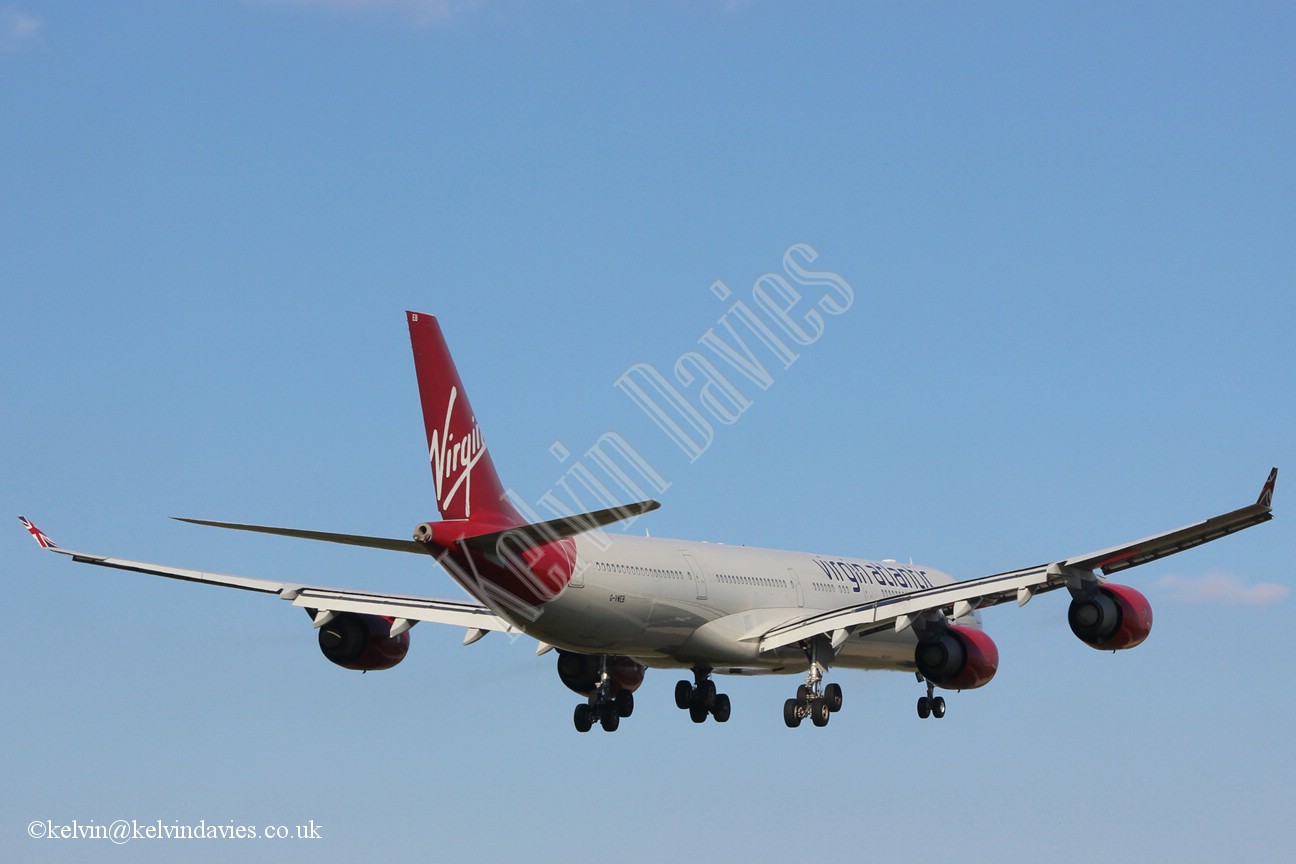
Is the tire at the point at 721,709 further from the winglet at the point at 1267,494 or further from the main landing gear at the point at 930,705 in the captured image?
the winglet at the point at 1267,494

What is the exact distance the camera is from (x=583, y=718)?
42500 mm

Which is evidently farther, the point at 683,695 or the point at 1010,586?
the point at 683,695

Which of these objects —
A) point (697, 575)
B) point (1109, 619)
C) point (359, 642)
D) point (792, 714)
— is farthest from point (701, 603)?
point (1109, 619)

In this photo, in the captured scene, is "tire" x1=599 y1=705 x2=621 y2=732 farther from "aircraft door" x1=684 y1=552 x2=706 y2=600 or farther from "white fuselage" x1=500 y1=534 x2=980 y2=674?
"aircraft door" x1=684 y1=552 x2=706 y2=600

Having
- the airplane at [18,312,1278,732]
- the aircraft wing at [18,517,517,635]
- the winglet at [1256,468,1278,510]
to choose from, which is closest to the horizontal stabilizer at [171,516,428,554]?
the airplane at [18,312,1278,732]

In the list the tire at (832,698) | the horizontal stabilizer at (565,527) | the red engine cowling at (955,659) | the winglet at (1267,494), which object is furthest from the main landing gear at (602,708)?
the winglet at (1267,494)

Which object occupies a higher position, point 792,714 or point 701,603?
point 701,603

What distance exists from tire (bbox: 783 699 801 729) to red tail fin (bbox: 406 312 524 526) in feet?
30.1

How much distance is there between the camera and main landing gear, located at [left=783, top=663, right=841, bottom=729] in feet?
134

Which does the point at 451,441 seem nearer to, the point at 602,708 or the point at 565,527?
the point at 565,527

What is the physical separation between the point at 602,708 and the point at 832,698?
5.61 meters

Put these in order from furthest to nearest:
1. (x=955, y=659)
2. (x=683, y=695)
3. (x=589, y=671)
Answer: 1. (x=683, y=695)
2. (x=589, y=671)
3. (x=955, y=659)

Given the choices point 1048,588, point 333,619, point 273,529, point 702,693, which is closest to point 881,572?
point 702,693

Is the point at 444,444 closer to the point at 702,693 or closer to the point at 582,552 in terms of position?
the point at 582,552
